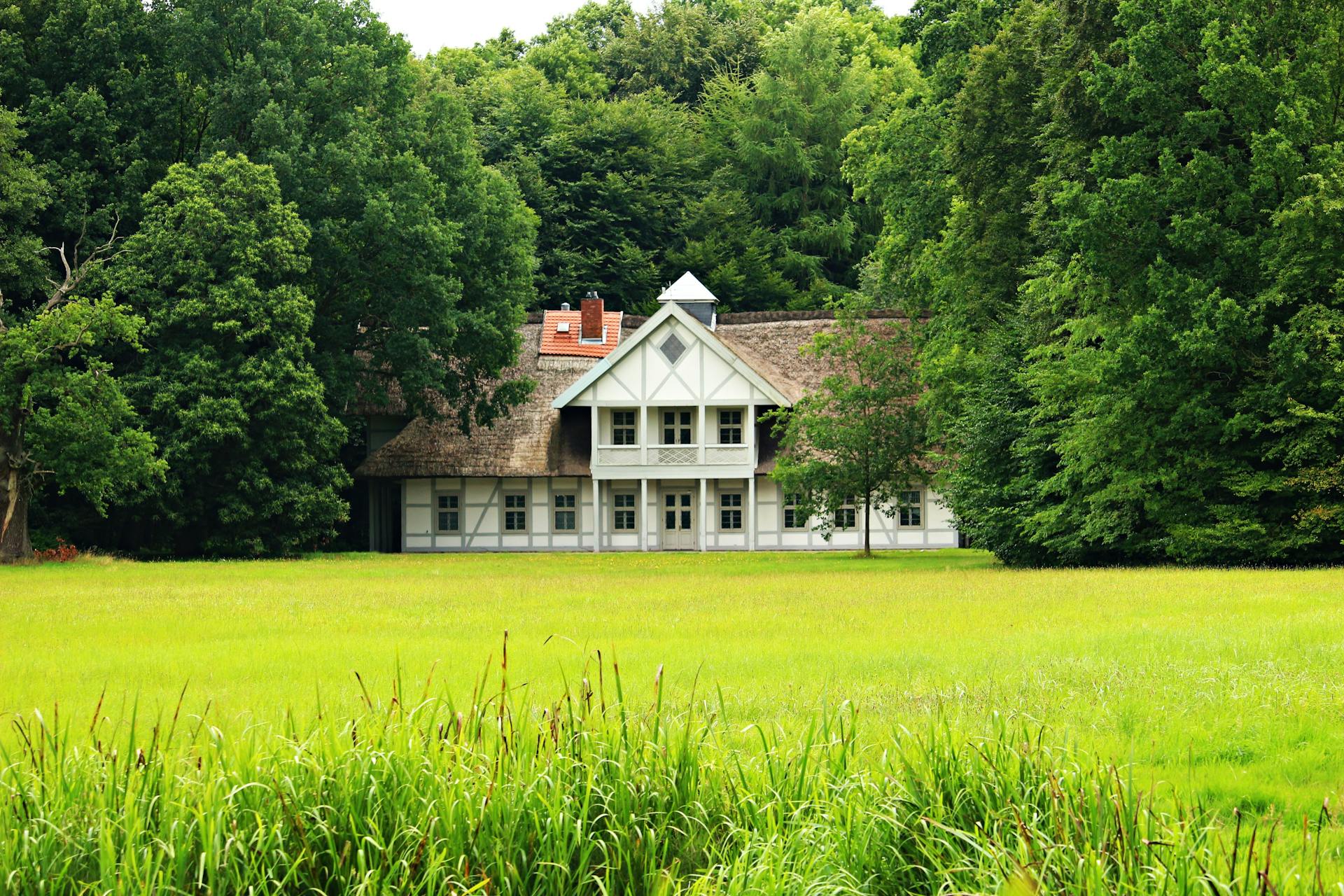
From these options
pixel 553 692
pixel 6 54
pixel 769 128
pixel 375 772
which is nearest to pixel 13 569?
pixel 6 54

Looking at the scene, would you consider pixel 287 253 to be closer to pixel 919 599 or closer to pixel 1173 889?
pixel 919 599

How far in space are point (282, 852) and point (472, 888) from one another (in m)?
0.74

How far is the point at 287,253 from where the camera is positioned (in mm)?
38969

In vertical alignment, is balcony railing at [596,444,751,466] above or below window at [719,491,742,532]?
above

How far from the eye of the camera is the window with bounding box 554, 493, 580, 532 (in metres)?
49.6

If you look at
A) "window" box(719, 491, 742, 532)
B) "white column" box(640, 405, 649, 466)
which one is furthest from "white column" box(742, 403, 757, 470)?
"white column" box(640, 405, 649, 466)

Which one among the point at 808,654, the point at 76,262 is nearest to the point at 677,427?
the point at 76,262

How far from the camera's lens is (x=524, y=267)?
4619 cm

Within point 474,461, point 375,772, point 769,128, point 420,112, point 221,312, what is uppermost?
point 769,128

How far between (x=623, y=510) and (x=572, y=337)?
8621 millimetres

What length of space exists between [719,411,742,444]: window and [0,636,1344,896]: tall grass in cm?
4184

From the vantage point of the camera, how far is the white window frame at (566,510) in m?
49.5

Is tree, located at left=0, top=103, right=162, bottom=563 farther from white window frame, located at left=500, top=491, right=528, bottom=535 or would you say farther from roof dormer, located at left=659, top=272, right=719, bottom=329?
roof dormer, located at left=659, top=272, right=719, bottom=329

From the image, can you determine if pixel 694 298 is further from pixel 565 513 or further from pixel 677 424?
pixel 565 513
